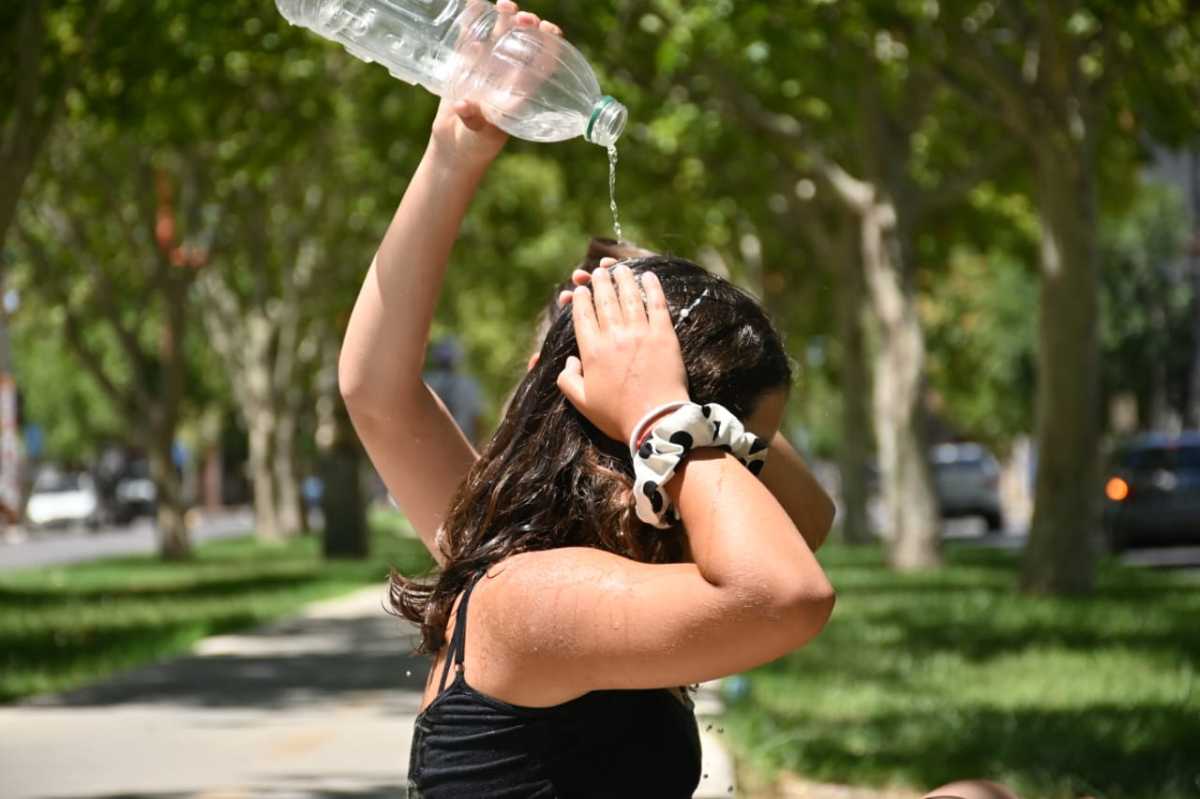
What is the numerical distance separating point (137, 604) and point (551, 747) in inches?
682

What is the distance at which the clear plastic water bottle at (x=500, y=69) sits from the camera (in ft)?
9.31

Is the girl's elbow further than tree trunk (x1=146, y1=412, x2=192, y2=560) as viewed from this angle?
No

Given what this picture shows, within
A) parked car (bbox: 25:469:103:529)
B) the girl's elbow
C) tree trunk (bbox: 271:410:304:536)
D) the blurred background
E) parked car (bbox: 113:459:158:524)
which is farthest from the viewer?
parked car (bbox: 113:459:158:524)

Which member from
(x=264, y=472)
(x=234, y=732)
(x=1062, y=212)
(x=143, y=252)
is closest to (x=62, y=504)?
(x=264, y=472)

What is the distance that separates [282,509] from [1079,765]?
31.8 metres

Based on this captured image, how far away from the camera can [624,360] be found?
7.89 feet

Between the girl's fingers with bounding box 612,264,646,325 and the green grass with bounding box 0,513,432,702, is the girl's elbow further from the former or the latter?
the green grass with bounding box 0,513,432,702

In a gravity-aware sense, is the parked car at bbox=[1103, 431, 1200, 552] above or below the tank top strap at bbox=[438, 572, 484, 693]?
below

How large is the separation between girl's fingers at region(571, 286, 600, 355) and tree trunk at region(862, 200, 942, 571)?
20.0m

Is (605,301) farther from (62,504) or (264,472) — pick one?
(62,504)

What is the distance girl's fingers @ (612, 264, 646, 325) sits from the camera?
95.3 inches

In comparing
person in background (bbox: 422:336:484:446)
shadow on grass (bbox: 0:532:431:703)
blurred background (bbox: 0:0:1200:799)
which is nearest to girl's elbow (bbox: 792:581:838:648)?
blurred background (bbox: 0:0:1200:799)

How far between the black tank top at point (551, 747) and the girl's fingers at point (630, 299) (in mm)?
358

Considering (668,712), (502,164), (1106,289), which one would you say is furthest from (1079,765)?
(1106,289)
